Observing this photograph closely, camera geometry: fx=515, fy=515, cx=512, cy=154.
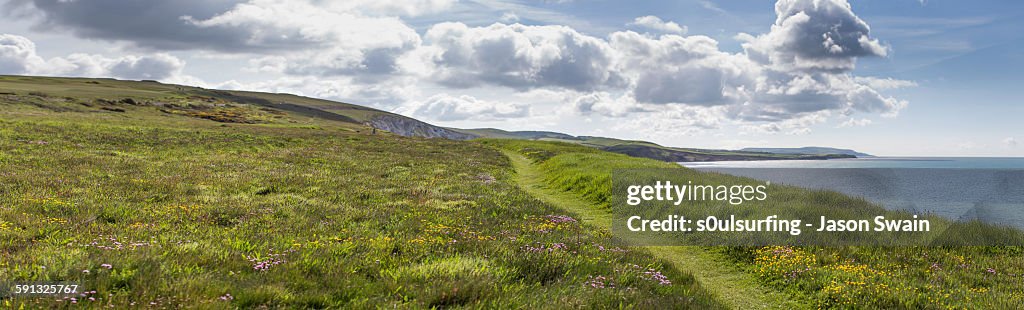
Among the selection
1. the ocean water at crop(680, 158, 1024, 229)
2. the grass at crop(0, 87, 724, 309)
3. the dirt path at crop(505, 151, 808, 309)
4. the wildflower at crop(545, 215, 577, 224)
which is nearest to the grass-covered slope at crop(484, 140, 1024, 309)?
the dirt path at crop(505, 151, 808, 309)

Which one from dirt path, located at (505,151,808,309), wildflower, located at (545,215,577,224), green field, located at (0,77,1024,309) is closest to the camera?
green field, located at (0,77,1024,309)

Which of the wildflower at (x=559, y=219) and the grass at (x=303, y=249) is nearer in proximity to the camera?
the grass at (x=303, y=249)

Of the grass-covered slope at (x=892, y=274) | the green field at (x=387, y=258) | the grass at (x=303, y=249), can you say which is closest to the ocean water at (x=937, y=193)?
the grass-covered slope at (x=892, y=274)

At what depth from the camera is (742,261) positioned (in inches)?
482

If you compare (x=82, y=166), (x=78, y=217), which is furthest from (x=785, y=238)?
(x=82, y=166)

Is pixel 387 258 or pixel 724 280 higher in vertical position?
pixel 387 258

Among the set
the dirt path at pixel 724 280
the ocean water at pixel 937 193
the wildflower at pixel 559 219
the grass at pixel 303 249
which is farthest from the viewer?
the ocean water at pixel 937 193

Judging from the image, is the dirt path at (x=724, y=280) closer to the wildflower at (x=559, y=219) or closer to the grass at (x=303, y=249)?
the grass at (x=303, y=249)

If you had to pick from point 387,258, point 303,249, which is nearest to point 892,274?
point 387,258

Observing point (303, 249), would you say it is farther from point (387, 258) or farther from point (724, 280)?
point (724, 280)

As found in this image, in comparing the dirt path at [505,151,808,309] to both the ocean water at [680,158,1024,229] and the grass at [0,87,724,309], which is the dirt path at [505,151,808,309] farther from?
the ocean water at [680,158,1024,229]

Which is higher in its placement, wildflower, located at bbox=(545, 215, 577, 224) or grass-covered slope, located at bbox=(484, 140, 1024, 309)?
grass-covered slope, located at bbox=(484, 140, 1024, 309)

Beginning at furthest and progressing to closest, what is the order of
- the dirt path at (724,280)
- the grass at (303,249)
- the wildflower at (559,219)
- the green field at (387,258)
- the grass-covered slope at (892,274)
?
the wildflower at (559,219), the dirt path at (724,280), the grass-covered slope at (892,274), the green field at (387,258), the grass at (303,249)

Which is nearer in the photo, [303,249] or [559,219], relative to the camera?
[303,249]
